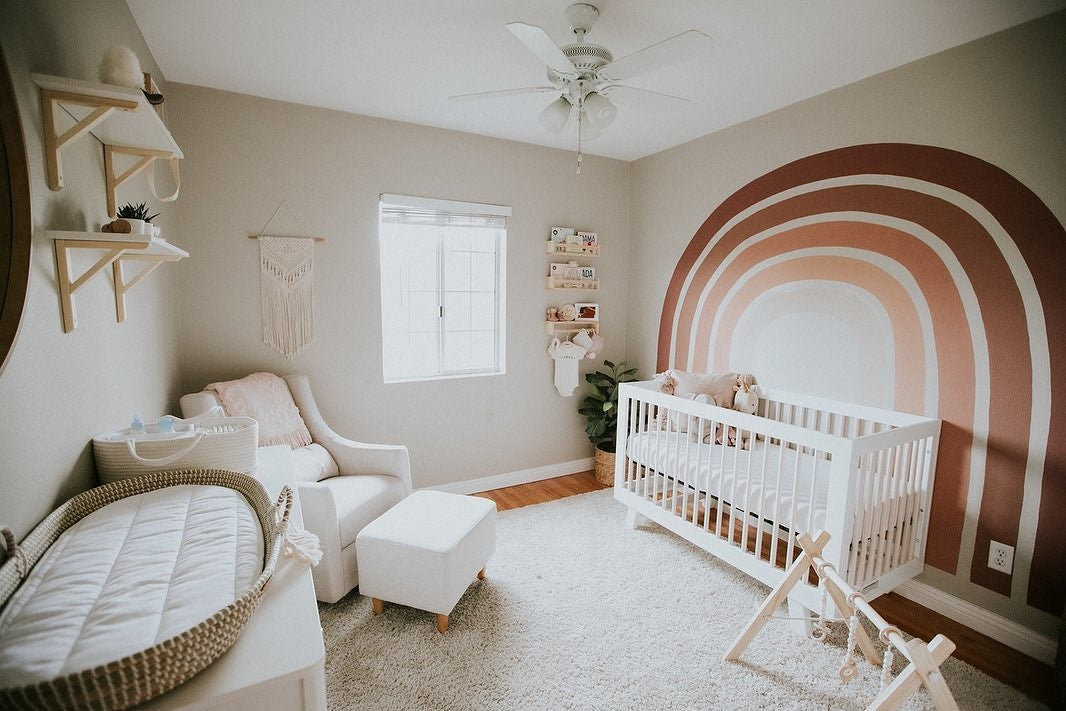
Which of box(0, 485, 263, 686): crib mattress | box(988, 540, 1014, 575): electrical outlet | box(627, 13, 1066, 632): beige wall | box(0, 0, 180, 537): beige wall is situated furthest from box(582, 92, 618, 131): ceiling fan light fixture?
box(988, 540, 1014, 575): electrical outlet

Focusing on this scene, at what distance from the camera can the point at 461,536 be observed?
2051 millimetres

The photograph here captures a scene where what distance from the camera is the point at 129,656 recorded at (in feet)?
2.17

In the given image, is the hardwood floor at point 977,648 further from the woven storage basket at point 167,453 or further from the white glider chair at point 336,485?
the woven storage basket at point 167,453

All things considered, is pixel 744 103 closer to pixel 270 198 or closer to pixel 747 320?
pixel 747 320

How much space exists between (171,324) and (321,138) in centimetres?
127

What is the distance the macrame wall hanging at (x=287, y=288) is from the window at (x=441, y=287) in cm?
44

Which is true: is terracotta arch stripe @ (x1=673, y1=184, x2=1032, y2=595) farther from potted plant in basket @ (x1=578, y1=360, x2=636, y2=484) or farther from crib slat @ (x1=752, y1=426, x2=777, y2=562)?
potted plant in basket @ (x1=578, y1=360, x2=636, y2=484)

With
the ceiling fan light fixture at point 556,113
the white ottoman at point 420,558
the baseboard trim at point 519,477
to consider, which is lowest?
the baseboard trim at point 519,477

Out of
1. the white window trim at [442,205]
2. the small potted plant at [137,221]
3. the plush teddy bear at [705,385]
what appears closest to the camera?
the small potted plant at [137,221]

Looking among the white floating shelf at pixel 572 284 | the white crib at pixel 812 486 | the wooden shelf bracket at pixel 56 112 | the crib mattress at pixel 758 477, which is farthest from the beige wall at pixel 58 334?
the white floating shelf at pixel 572 284

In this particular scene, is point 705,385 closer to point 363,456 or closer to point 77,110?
point 363,456

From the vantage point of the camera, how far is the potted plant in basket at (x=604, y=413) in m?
3.66

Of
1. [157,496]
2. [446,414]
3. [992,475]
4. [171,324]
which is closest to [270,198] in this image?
[171,324]

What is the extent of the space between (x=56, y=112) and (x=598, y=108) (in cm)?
→ 160
